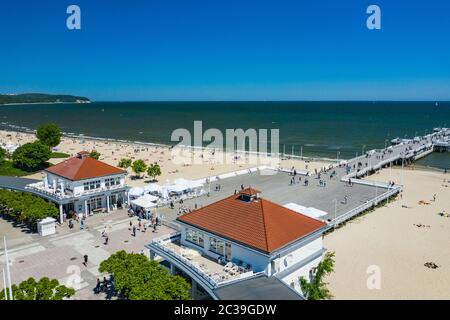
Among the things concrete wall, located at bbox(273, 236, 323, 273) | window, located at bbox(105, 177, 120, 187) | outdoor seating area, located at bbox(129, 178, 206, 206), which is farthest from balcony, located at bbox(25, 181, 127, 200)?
concrete wall, located at bbox(273, 236, 323, 273)

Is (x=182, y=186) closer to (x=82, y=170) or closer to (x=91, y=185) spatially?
(x=91, y=185)

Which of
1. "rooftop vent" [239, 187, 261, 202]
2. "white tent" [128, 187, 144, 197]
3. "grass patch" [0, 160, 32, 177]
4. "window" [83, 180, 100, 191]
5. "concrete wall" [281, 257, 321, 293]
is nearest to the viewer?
"concrete wall" [281, 257, 321, 293]

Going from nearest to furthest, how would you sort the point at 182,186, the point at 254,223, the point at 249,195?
the point at 254,223
the point at 249,195
the point at 182,186

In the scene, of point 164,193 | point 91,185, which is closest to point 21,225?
point 91,185

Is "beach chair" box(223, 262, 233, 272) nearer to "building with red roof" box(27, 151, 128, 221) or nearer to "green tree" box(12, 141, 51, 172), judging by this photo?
"building with red roof" box(27, 151, 128, 221)

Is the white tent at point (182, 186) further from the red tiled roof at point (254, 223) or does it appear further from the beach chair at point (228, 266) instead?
the beach chair at point (228, 266)
